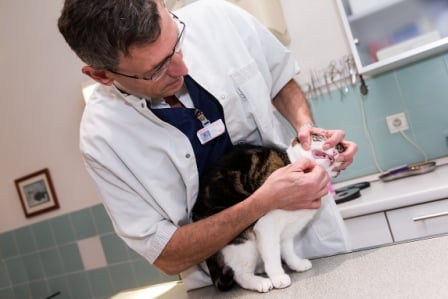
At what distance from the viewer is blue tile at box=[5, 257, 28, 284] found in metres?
2.64

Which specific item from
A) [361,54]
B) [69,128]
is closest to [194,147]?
[361,54]

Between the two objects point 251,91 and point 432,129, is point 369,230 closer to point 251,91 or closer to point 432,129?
point 432,129

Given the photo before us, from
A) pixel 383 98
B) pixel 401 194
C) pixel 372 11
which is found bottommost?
pixel 401 194

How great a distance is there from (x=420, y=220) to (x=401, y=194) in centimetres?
11

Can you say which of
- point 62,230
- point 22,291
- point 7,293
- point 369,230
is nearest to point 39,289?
point 22,291

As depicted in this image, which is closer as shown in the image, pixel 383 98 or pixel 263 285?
pixel 263 285

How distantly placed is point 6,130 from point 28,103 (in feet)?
0.86

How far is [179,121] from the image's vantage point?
0.94 m

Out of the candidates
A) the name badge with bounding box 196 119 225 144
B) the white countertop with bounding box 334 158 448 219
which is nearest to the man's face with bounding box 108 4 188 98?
the name badge with bounding box 196 119 225 144

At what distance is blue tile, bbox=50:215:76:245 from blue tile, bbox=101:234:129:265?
0.75ft

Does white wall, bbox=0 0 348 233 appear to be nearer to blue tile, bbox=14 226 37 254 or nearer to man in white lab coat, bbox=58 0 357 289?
blue tile, bbox=14 226 37 254

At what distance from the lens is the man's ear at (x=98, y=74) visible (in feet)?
2.97

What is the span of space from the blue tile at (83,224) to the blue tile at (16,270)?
52 centimetres

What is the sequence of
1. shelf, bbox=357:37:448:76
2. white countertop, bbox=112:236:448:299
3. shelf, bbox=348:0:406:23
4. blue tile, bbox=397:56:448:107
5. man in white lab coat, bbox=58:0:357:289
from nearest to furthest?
white countertop, bbox=112:236:448:299, man in white lab coat, bbox=58:0:357:289, shelf, bbox=357:37:448:76, shelf, bbox=348:0:406:23, blue tile, bbox=397:56:448:107
